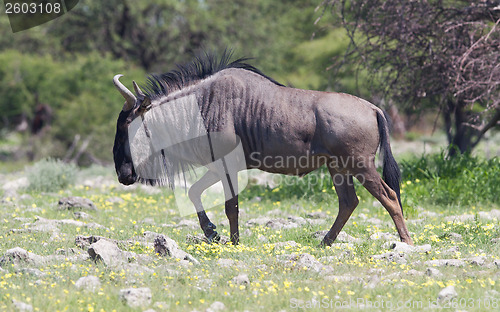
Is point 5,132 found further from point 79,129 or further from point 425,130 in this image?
point 425,130

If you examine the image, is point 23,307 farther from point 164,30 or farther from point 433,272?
point 164,30

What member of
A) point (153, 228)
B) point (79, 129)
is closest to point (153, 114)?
point (153, 228)

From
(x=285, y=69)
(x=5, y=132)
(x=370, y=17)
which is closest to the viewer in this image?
(x=370, y=17)

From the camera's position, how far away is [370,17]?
1177 centimetres

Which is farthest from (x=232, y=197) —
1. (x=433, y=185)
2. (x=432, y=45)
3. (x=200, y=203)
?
(x=432, y=45)

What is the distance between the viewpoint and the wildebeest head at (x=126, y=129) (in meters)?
6.45

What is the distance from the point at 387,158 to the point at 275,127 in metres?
1.31

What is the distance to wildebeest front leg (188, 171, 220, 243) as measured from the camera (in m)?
6.60

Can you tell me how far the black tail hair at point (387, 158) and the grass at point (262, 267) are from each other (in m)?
0.65

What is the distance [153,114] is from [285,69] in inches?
987

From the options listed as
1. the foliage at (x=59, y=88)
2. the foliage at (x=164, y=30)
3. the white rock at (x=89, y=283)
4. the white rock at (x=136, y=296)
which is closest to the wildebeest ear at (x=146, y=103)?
the white rock at (x=89, y=283)

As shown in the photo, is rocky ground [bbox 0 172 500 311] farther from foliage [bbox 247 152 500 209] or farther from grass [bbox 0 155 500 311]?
foliage [bbox 247 152 500 209]

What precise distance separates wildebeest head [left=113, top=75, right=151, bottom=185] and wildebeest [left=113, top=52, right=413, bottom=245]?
0.04 ft

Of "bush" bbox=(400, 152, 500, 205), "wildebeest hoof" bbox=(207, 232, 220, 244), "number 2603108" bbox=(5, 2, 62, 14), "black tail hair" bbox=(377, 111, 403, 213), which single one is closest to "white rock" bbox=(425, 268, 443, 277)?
"black tail hair" bbox=(377, 111, 403, 213)
